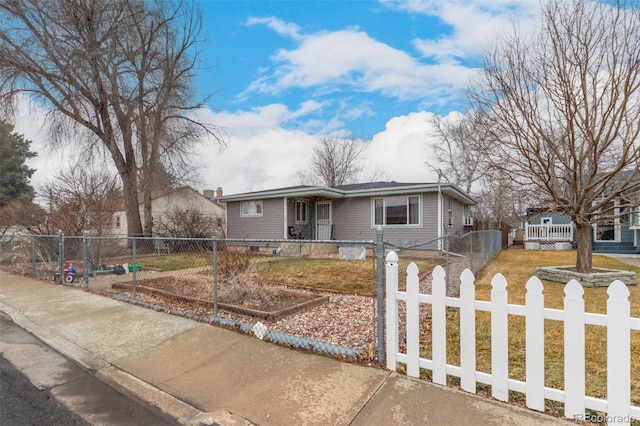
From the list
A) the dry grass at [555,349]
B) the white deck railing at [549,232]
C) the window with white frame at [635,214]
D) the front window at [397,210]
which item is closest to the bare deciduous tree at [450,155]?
the white deck railing at [549,232]

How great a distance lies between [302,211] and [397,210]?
486 centimetres

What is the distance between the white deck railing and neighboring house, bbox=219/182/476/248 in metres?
3.90

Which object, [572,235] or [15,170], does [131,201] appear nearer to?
[15,170]

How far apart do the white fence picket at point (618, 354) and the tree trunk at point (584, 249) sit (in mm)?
6481

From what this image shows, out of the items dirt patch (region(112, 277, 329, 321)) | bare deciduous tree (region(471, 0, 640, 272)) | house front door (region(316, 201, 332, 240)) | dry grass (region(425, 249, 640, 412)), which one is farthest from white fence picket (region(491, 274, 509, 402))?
house front door (region(316, 201, 332, 240))

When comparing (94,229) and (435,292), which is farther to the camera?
(94,229)

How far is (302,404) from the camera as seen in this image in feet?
8.46

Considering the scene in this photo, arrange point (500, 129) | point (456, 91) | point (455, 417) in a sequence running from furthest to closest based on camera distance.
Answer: point (456, 91), point (500, 129), point (455, 417)

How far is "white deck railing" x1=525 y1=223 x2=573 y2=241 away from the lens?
18359 millimetres

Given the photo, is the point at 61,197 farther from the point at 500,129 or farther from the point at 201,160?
→ the point at 500,129

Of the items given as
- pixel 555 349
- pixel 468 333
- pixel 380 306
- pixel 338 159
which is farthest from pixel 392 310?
pixel 338 159

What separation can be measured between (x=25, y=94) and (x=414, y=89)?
16.2m

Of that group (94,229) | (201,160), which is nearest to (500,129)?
(94,229)

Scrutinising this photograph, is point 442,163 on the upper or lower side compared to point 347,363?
upper
